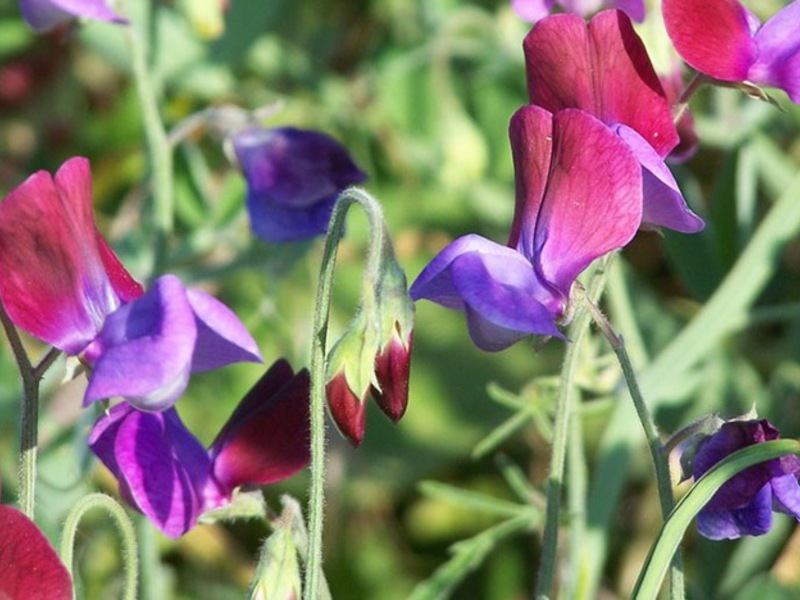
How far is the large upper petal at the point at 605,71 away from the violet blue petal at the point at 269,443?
8.6 inches

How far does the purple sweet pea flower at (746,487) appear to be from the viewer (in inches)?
32.6

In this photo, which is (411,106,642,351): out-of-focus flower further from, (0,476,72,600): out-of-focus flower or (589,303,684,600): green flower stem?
(0,476,72,600): out-of-focus flower

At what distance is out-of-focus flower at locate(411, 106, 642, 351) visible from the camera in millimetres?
806

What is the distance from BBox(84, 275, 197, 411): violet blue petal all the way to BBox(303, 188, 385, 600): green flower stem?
0.21ft

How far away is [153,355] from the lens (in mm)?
780

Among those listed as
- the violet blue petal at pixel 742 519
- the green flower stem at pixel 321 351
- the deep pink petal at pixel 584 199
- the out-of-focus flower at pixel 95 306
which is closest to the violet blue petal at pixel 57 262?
Result: the out-of-focus flower at pixel 95 306

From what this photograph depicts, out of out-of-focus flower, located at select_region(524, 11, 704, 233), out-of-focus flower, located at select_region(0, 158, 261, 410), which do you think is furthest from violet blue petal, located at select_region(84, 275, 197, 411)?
out-of-focus flower, located at select_region(524, 11, 704, 233)

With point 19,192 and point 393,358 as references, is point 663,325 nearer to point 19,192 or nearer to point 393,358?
point 393,358

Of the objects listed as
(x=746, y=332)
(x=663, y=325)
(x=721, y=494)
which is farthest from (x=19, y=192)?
(x=746, y=332)

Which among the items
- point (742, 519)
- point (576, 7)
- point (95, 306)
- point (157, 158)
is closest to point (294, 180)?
point (157, 158)

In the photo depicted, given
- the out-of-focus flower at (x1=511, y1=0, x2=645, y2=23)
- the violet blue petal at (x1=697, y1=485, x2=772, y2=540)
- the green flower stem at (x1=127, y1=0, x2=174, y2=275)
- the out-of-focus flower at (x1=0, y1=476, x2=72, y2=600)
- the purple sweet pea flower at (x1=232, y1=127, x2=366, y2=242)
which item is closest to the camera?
the out-of-focus flower at (x1=0, y1=476, x2=72, y2=600)

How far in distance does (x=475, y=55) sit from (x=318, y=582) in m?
1.25

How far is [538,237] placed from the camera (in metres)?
0.87

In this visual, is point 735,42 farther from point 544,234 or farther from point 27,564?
point 27,564
